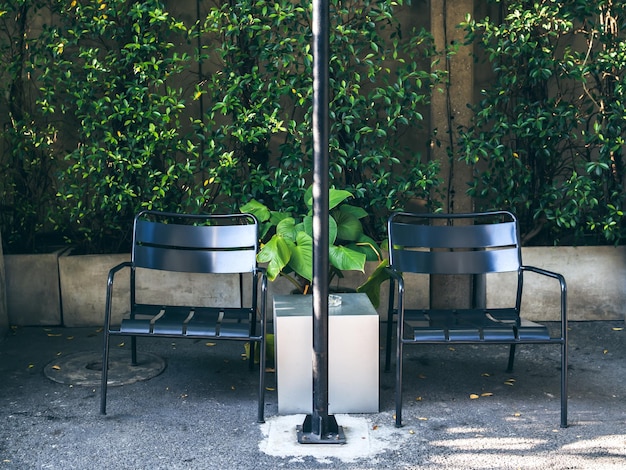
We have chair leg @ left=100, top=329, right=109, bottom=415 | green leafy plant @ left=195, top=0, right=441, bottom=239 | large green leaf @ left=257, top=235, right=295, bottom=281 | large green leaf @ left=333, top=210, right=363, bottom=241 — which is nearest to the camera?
chair leg @ left=100, top=329, right=109, bottom=415

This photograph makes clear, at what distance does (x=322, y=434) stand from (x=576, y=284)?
2667 mm

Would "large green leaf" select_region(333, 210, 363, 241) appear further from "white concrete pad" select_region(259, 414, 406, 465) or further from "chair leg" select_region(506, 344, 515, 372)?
"white concrete pad" select_region(259, 414, 406, 465)

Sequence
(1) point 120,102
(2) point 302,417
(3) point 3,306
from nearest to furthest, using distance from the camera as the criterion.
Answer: (2) point 302,417, (1) point 120,102, (3) point 3,306

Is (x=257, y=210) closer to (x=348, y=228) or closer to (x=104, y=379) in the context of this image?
(x=348, y=228)

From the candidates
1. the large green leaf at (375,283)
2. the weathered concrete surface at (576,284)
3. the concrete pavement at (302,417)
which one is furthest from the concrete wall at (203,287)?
the large green leaf at (375,283)

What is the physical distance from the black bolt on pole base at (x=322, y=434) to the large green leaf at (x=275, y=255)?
0.86 m

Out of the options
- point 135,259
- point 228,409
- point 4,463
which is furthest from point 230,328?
point 4,463

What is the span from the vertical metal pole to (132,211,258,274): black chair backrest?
3.00ft

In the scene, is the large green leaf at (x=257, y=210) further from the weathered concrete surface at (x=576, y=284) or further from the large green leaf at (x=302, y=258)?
the weathered concrete surface at (x=576, y=284)

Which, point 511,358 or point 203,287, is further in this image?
point 203,287

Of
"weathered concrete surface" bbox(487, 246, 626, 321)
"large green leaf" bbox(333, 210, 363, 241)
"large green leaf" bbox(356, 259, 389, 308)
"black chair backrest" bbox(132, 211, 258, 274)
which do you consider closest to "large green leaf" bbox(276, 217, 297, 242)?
"black chair backrest" bbox(132, 211, 258, 274)

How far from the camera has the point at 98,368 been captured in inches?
190

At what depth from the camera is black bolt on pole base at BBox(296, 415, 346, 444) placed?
3756 millimetres

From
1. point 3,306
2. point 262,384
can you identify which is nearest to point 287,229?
point 262,384
